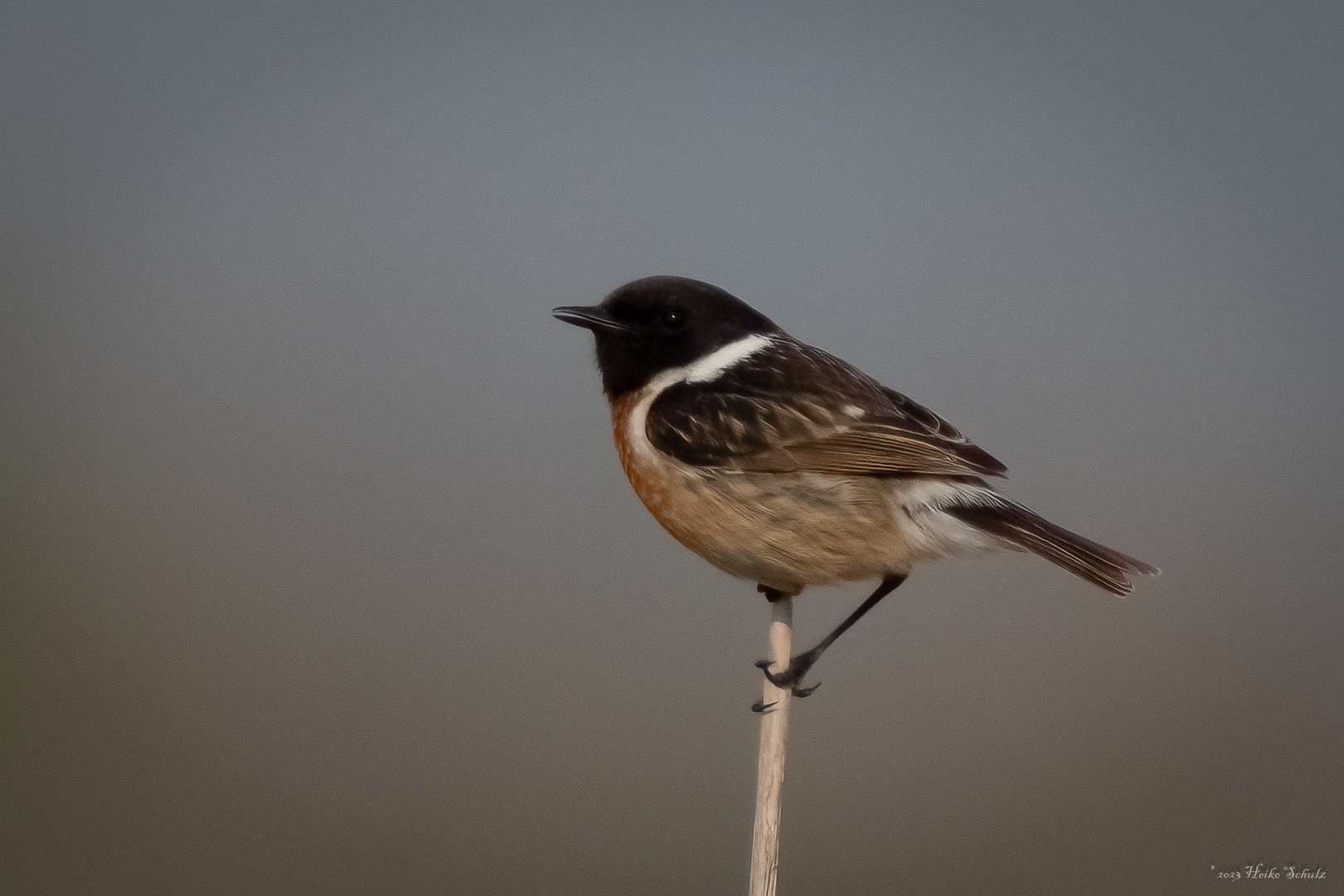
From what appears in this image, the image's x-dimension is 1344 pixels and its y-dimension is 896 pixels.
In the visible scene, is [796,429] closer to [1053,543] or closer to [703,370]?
[703,370]

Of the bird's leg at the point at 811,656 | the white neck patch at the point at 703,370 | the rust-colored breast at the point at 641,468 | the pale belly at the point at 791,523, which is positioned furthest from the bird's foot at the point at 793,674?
the white neck patch at the point at 703,370

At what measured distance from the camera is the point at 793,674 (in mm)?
2006

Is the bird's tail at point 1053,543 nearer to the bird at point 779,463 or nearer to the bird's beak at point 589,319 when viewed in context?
the bird at point 779,463

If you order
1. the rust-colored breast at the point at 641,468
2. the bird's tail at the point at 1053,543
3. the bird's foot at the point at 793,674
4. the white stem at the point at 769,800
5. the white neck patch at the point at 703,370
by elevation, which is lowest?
the white stem at the point at 769,800

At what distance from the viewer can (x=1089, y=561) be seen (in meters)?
1.74

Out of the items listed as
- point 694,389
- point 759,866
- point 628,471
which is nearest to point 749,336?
point 694,389

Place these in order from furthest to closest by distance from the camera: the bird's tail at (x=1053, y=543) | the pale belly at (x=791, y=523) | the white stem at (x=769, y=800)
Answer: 1. the pale belly at (x=791, y=523)
2. the white stem at (x=769, y=800)
3. the bird's tail at (x=1053, y=543)

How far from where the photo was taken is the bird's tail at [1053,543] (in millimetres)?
1727

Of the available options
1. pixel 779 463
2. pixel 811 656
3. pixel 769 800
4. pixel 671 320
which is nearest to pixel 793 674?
pixel 811 656

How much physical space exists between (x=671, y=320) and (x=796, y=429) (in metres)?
0.37

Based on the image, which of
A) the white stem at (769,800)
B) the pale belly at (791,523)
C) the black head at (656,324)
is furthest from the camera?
the black head at (656,324)

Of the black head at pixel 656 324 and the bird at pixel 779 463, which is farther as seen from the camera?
the black head at pixel 656 324

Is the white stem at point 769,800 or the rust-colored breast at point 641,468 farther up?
the rust-colored breast at point 641,468

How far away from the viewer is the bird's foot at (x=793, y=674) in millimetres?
1990
